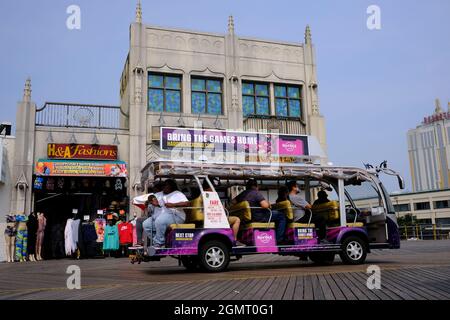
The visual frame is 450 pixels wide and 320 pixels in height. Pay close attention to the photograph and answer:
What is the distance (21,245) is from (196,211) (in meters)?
12.1

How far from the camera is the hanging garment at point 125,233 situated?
2017cm

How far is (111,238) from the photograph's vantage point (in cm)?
2028

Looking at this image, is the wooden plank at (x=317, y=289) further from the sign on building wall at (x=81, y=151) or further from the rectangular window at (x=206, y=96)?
the rectangular window at (x=206, y=96)

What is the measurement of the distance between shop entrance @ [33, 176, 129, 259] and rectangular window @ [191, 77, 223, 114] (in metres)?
6.26

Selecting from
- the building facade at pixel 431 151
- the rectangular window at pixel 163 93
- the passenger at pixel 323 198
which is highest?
the building facade at pixel 431 151

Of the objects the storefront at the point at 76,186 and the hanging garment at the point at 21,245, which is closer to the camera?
the hanging garment at the point at 21,245

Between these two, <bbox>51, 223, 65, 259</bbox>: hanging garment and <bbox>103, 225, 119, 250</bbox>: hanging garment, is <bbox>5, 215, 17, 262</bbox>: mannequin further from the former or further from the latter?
<bbox>103, 225, 119, 250</bbox>: hanging garment

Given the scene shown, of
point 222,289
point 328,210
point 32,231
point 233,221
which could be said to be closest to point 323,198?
point 328,210

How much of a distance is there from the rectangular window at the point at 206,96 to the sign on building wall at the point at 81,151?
5.41 m

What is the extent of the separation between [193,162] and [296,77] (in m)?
18.2

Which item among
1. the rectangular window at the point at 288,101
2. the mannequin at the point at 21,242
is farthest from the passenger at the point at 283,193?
the rectangular window at the point at 288,101

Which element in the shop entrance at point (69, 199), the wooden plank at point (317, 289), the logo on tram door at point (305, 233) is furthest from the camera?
the shop entrance at point (69, 199)

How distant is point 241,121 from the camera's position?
25547mm

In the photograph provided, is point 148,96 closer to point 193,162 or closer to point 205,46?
point 205,46
